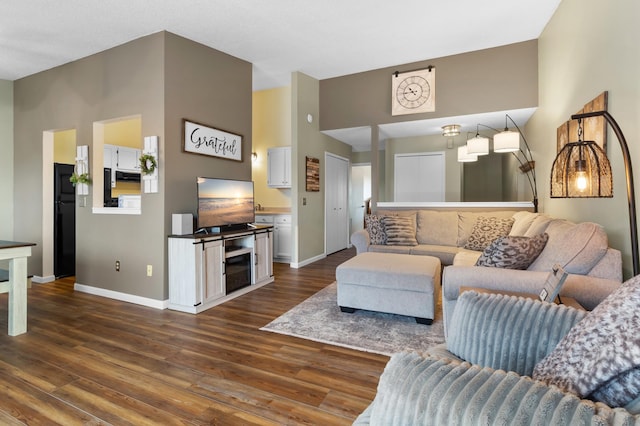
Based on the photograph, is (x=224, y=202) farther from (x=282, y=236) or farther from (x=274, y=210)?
(x=274, y=210)

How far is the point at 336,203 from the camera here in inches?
254

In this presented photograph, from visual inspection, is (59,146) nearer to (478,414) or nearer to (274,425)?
(274,425)

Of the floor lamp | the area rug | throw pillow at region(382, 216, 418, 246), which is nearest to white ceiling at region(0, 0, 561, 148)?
the floor lamp

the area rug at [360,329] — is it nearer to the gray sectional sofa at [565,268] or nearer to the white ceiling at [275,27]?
the gray sectional sofa at [565,268]

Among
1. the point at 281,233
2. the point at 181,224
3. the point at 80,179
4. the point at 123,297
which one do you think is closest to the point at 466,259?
the point at 181,224

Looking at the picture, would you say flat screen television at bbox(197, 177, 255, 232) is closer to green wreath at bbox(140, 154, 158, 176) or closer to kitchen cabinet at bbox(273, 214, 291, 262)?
green wreath at bbox(140, 154, 158, 176)

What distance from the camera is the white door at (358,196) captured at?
8031 millimetres

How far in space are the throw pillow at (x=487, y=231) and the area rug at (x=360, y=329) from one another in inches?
50.9

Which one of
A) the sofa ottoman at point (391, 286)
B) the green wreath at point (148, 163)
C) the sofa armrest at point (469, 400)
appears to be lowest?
the sofa ottoman at point (391, 286)

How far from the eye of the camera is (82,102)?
12.9 feet

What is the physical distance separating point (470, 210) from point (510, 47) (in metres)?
2.22

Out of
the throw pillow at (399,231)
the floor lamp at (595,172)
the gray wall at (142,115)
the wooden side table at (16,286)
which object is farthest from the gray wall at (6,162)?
the floor lamp at (595,172)

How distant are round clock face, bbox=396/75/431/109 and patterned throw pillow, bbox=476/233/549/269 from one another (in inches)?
126

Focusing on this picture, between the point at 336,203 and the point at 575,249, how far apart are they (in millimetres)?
4672
